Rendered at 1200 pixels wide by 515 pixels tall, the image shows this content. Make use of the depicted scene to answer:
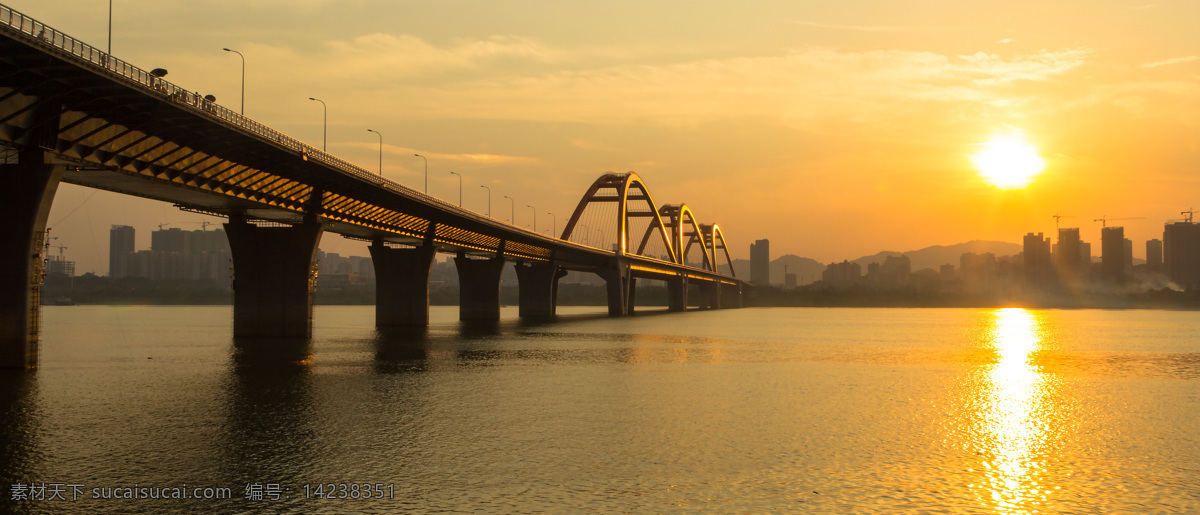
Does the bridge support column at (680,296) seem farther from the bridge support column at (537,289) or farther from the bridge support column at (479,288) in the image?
the bridge support column at (479,288)

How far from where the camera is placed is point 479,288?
404ft

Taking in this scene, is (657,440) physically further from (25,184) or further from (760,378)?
(25,184)

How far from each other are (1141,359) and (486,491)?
200ft

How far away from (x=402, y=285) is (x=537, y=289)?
158ft

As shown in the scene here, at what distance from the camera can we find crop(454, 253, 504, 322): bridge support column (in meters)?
121

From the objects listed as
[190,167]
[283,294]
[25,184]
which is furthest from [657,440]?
[283,294]

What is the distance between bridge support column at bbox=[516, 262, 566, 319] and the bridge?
83.1 feet

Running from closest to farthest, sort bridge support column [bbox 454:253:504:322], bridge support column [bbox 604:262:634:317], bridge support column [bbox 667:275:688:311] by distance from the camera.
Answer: bridge support column [bbox 454:253:504:322] < bridge support column [bbox 604:262:634:317] < bridge support column [bbox 667:275:688:311]

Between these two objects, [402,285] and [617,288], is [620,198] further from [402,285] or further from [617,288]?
[402,285]

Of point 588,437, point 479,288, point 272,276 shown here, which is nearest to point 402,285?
point 479,288

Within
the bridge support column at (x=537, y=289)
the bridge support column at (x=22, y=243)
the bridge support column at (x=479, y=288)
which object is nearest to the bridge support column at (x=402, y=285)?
the bridge support column at (x=479, y=288)

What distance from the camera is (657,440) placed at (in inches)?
1005

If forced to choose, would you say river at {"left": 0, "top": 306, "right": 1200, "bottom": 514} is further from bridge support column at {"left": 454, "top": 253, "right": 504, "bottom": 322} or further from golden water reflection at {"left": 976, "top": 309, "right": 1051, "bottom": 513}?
bridge support column at {"left": 454, "top": 253, "right": 504, "bottom": 322}

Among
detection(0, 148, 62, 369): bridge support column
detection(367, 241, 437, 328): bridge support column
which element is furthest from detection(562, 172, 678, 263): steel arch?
detection(0, 148, 62, 369): bridge support column
